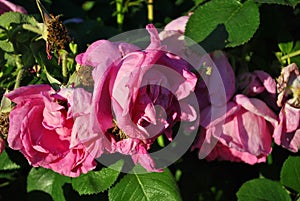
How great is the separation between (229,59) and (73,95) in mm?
489

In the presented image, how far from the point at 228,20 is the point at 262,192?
0.40m

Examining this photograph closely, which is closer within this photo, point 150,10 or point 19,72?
point 19,72

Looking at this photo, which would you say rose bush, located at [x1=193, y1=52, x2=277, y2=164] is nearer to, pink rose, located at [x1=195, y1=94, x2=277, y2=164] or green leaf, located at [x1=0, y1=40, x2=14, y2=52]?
pink rose, located at [x1=195, y1=94, x2=277, y2=164]

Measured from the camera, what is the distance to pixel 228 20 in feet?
4.42

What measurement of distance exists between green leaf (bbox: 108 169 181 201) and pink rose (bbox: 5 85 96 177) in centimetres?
15

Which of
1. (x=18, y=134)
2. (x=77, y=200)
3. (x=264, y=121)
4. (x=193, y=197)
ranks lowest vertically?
(x=193, y=197)

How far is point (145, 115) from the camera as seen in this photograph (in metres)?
1.02

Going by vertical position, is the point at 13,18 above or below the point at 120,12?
above

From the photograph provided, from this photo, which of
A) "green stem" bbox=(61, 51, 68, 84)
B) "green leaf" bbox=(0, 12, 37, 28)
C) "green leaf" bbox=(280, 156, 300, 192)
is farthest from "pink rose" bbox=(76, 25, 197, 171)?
"green leaf" bbox=(280, 156, 300, 192)

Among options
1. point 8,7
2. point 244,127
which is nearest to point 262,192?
point 244,127

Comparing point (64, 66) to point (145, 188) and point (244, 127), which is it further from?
point (244, 127)

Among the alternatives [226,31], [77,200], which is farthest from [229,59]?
[77,200]

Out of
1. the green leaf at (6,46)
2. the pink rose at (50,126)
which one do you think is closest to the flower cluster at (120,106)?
the pink rose at (50,126)

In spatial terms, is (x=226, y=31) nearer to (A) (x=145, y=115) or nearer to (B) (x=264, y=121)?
(B) (x=264, y=121)
